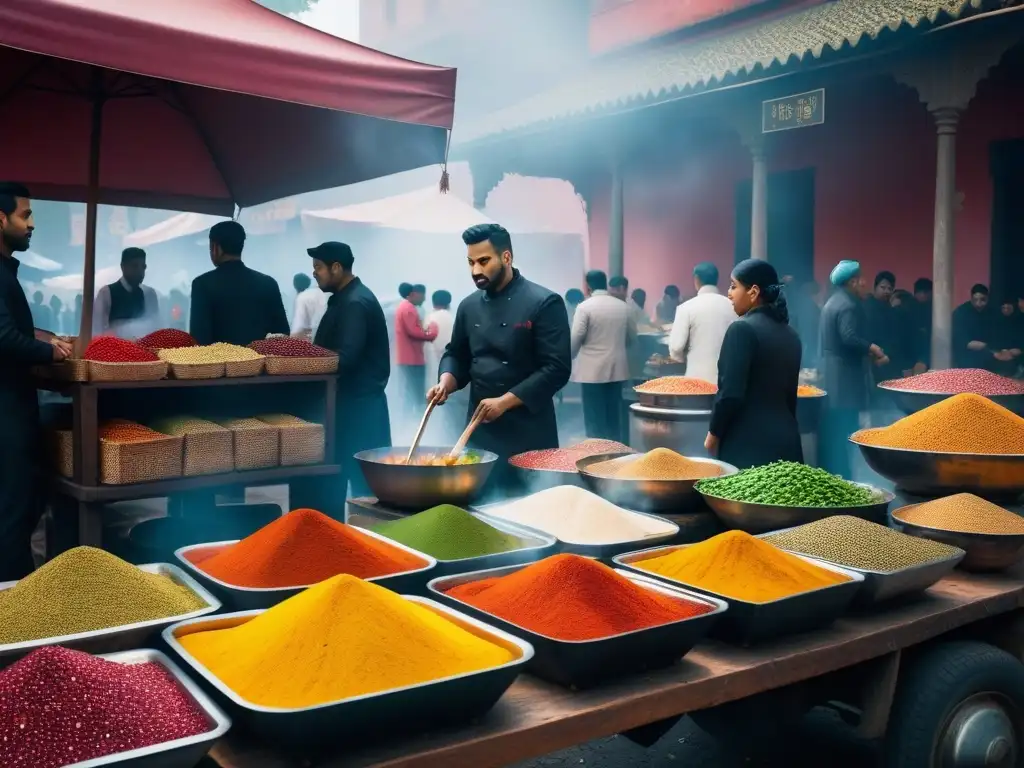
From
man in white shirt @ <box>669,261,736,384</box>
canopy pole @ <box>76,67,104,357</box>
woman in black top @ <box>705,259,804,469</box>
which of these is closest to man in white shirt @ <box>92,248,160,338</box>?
canopy pole @ <box>76,67,104,357</box>

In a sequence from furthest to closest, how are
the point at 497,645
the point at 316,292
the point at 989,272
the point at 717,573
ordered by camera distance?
the point at 316,292, the point at 989,272, the point at 717,573, the point at 497,645

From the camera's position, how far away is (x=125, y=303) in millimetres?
6504

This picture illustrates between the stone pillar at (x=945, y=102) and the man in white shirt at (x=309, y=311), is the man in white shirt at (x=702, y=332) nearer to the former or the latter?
the stone pillar at (x=945, y=102)

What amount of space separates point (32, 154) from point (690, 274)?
26.2 ft

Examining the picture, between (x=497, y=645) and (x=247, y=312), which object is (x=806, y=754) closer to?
(x=497, y=645)

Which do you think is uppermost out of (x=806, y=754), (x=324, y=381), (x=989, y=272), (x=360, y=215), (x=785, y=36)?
(x=785, y=36)

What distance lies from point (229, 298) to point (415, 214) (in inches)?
351

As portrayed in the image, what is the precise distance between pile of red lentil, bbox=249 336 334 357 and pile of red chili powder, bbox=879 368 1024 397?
2390 millimetres

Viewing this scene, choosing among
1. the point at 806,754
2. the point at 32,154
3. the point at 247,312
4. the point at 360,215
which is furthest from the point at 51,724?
the point at 360,215

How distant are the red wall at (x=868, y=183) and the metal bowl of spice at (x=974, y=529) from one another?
263 inches

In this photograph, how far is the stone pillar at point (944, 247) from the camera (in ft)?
23.5

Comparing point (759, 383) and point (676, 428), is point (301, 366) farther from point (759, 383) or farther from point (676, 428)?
point (676, 428)

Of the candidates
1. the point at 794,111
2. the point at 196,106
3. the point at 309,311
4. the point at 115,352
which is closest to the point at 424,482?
the point at 115,352

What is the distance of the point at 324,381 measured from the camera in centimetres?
392
